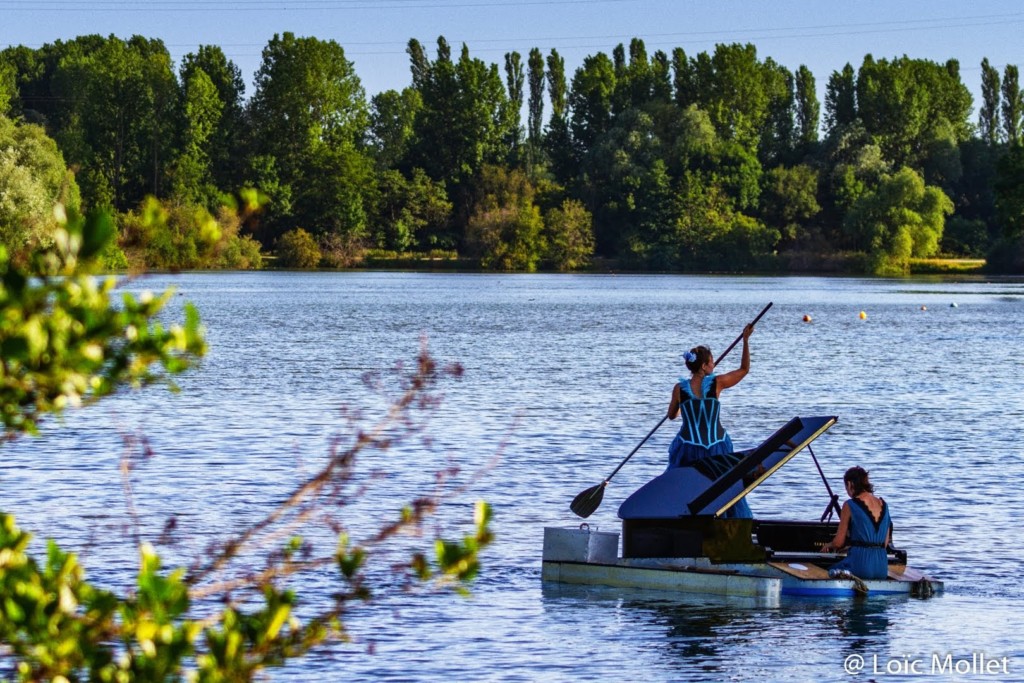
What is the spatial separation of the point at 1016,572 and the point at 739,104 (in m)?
132

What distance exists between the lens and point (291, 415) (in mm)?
31062

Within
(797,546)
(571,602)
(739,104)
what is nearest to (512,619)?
(571,602)

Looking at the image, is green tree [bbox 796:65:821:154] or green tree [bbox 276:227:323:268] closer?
green tree [bbox 276:227:323:268]

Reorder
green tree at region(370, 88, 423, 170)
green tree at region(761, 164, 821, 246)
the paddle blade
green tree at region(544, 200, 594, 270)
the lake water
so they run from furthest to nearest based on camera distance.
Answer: green tree at region(370, 88, 423, 170), green tree at region(544, 200, 594, 270), green tree at region(761, 164, 821, 246), the paddle blade, the lake water


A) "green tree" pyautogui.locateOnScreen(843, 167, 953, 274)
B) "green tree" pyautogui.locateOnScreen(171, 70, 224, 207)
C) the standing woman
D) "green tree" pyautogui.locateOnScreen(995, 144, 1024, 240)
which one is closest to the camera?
the standing woman

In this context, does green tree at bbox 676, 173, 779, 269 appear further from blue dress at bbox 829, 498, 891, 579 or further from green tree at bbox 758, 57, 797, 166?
blue dress at bbox 829, 498, 891, 579

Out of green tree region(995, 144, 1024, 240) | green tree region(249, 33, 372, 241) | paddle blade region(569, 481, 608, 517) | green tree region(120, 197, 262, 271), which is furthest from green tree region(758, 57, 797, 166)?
green tree region(120, 197, 262, 271)

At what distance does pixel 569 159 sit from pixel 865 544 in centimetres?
12842

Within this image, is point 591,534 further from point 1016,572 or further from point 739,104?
point 739,104

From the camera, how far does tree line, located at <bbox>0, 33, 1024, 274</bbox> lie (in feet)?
417

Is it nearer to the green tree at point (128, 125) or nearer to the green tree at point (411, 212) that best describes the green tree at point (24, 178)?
the green tree at point (128, 125)

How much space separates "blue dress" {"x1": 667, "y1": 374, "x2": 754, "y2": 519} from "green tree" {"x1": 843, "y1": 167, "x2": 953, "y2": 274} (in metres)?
104

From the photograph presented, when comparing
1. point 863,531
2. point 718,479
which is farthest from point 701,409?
point 863,531

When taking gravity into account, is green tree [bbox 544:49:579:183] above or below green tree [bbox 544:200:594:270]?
above
